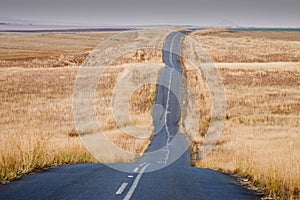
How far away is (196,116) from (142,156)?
41.5ft

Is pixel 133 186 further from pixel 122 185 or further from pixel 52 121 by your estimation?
pixel 52 121

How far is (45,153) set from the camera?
13641mm

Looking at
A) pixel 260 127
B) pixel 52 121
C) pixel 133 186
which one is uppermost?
pixel 133 186

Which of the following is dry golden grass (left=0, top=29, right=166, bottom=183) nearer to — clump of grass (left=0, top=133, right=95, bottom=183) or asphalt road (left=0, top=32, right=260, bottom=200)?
clump of grass (left=0, top=133, right=95, bottom=183)

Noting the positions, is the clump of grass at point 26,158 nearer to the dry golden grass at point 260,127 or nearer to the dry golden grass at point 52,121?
the dry golden grass at point 52,121

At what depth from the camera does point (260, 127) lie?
2839 centimetres

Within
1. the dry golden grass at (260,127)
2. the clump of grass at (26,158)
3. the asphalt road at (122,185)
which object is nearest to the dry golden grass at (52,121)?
the clump of grass at (26,158)

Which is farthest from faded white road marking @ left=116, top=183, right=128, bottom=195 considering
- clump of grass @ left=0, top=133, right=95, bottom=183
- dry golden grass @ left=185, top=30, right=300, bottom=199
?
dry golden grass @ left=185, top=30, right=300, bottom=199

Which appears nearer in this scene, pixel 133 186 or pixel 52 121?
pixel 133 186

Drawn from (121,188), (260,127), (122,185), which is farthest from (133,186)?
(260,127)

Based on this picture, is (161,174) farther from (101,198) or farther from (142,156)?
(142,156)

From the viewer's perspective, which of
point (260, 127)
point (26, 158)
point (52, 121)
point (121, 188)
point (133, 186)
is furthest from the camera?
point (52, 121)

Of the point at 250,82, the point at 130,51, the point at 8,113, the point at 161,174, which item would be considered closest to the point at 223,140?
the point at 161,174

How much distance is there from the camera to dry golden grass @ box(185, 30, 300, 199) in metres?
12.0
